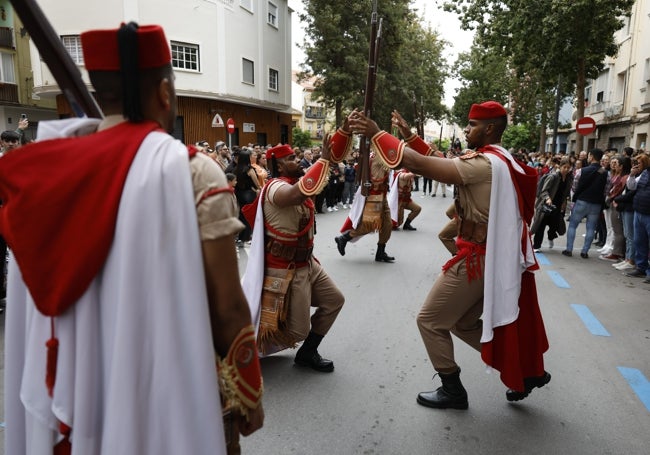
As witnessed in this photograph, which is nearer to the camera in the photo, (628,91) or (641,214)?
(641,214)

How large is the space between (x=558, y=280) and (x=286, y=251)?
205 inches

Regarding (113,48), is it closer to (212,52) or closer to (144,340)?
(144,340)

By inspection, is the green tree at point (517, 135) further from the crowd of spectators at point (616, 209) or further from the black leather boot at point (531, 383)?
the black leather boot at point (531, 383)

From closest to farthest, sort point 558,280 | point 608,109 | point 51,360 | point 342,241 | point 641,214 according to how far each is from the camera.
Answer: point 51,360
point 558,280
point 641,214
point 342,241
point 608,109

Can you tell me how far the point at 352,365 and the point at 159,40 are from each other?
11.1ft

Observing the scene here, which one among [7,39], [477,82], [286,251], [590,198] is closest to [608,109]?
[477,82]

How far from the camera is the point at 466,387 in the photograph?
3.91 metres

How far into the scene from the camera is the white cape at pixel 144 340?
1440 mm

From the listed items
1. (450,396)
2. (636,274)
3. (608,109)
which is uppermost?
(608,109)

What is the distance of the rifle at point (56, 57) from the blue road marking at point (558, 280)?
22.7 feet

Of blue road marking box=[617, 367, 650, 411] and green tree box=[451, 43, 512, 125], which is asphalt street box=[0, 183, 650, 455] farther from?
green tree box=[451, 43, 512, 125]

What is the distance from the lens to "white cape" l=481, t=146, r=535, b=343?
3.22m

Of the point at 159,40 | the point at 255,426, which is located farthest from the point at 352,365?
the point at 159,40

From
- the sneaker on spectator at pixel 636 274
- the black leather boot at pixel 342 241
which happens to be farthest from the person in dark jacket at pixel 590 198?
the black leather boot at pixel 342 241
